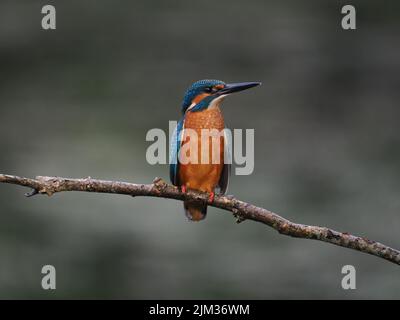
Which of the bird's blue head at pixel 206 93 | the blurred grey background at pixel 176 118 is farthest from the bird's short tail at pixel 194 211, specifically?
the blurred grey background at pixel 176 118

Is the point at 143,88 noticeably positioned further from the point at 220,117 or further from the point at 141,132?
the point at 220,117

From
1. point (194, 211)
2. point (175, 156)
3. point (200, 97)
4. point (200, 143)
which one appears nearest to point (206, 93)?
point (200, 97)

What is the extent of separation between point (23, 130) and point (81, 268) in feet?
10.6

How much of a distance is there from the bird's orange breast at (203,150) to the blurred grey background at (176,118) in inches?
130

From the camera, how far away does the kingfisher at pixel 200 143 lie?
397 cm

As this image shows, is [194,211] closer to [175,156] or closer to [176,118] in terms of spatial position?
[175,156]

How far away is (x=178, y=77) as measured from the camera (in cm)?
1092

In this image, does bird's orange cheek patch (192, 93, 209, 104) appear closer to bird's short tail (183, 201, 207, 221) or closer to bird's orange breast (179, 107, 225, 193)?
bird's orange breast (179, 107, 225, 193)

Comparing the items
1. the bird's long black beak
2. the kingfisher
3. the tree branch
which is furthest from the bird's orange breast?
the tree branch

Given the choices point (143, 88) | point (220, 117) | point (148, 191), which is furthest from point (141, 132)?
point (148, 191)

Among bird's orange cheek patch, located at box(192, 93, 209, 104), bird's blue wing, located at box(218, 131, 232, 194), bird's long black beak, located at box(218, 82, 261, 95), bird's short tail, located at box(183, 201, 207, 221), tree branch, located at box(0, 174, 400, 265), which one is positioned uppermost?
bird's long black beak, located at box(218, 82, 261, 95)

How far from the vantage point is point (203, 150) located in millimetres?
3979

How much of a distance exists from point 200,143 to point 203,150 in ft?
0.14

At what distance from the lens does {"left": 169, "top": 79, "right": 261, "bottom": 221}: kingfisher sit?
13.0ft
